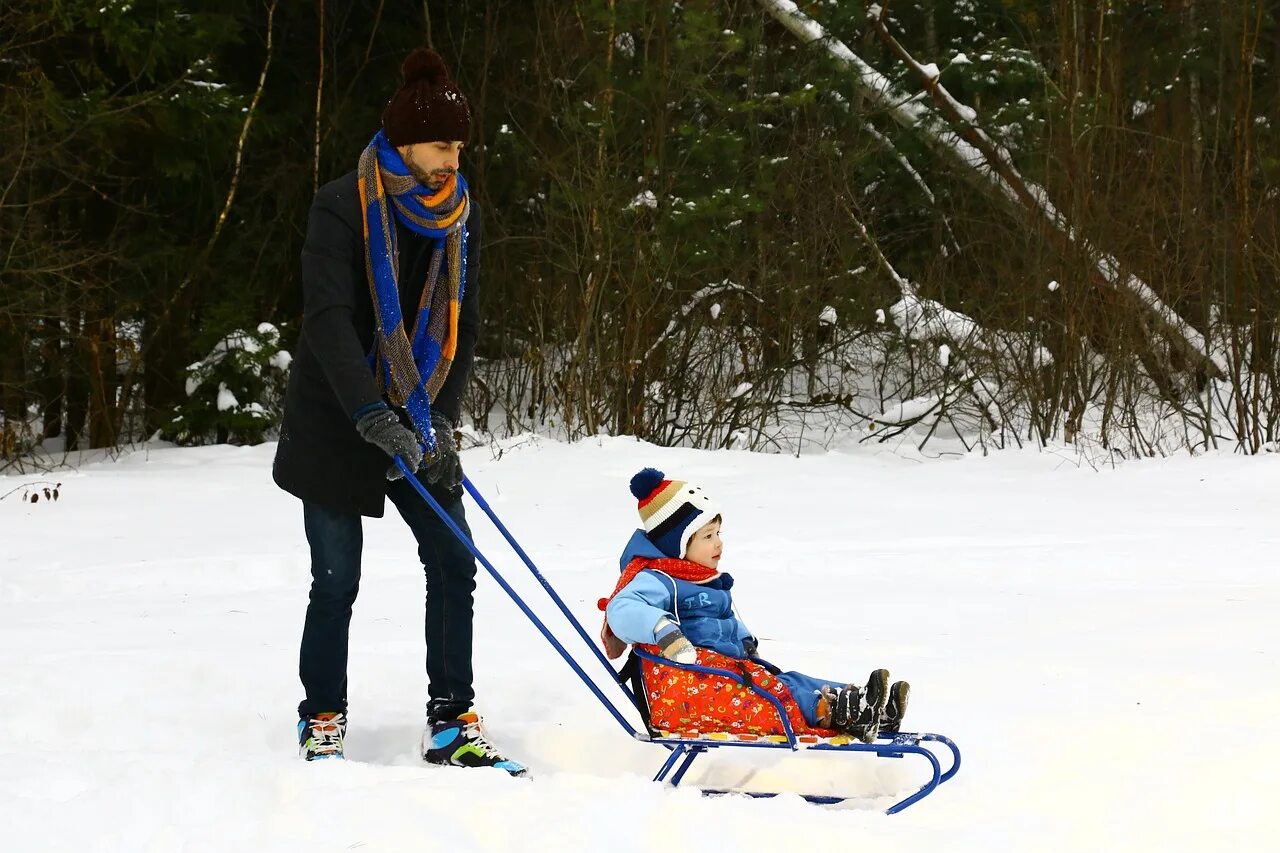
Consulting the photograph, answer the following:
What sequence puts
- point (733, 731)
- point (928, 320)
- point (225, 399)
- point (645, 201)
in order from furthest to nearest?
point (928, 320) < point (225, 399) < point (645, 201) < point (733, 731)

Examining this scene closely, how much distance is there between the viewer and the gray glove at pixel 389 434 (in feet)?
11.9

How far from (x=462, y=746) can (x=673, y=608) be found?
71 cm

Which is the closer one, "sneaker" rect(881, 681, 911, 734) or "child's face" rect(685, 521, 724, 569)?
"sneaker" rect(881, 681, 911, 734)

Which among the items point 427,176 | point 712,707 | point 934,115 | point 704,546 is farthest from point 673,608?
point 934,115

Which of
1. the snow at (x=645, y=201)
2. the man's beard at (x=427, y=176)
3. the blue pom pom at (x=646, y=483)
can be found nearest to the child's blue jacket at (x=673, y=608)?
the blue pom pom at (x=646, y=483)

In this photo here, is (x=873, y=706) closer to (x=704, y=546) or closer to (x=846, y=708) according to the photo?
(x=846, y=708)

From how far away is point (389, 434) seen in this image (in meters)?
3.62

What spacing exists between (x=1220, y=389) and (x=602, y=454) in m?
5.38

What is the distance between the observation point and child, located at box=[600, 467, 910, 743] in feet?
12.2

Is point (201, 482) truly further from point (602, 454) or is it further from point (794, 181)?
point (794, 181)

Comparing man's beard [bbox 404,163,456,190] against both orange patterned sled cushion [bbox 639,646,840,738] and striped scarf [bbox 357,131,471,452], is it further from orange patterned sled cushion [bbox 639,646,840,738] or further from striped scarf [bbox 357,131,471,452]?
orange patterned sled cushion [bbox 639,646,840,738]

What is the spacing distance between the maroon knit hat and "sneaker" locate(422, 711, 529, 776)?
164 centimetres

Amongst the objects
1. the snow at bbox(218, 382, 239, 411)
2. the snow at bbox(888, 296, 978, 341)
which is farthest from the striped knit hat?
the snow at bbox(888, 296, 978, 341)

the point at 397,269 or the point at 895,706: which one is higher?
the point at 397,269
